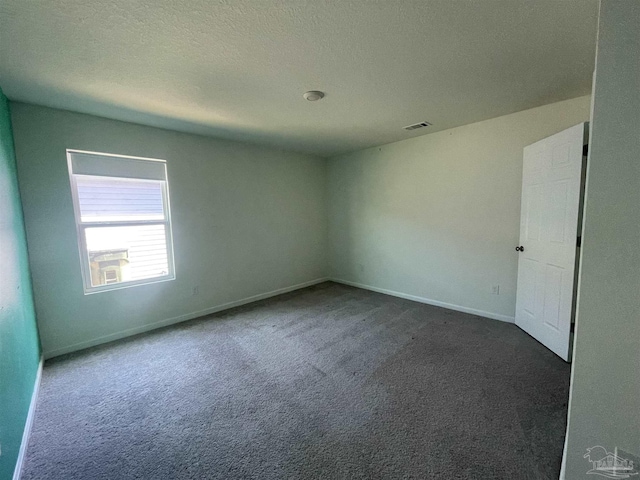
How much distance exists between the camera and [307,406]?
1892 millimetres

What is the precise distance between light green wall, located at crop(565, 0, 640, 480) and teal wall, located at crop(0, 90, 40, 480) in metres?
2.67

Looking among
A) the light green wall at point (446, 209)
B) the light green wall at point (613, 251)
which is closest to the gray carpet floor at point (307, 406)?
→ the light green wall at point (613, 251)

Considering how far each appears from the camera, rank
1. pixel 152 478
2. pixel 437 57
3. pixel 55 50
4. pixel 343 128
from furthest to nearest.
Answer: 1. pixel 343 128
2. pixel 437 57
3. pixel 55 50
4. pixel 152 478

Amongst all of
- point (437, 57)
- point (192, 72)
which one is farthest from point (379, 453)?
point (192, 72)

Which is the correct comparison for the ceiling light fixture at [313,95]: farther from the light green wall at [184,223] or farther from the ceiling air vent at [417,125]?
the light green wall at [184,223]

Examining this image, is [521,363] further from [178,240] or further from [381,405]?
[178,240]

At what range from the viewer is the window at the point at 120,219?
2.79 metres

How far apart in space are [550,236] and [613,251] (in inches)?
75.7

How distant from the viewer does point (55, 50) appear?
1.64m

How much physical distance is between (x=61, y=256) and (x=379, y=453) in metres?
3.35

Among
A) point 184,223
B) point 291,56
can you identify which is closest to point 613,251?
point 291,56

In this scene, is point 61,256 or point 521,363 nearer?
point 521,363
